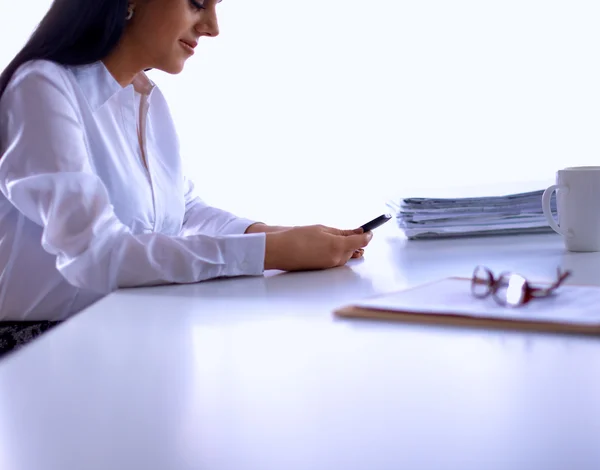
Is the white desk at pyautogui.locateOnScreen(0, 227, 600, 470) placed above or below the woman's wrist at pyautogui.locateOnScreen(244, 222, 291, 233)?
below

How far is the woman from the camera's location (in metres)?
1.24

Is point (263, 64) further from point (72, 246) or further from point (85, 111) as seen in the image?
point (72, 246)

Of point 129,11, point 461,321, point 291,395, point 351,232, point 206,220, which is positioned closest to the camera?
point 291,395

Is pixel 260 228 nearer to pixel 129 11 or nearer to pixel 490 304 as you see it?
pixel 129 11

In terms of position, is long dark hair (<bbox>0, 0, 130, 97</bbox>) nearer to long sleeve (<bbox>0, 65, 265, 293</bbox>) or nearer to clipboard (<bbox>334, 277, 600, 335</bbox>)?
long sleeve (<bbox>0, 65, 265, 293</bbox>)

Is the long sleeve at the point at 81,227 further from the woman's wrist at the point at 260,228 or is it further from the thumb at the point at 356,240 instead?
the woman's wrist at the point at 260,228

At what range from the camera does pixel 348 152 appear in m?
3.07

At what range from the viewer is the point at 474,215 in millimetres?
1536

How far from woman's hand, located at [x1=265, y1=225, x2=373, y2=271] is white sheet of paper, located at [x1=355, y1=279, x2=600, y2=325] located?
13.0 inches

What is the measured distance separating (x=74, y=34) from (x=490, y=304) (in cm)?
108

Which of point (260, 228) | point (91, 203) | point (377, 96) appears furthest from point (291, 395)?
point (377, 96)

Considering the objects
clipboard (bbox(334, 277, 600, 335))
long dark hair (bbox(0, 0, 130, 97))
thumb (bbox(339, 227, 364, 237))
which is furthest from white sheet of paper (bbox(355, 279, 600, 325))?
long dark hair (bbox(0, 0, 130, 97))

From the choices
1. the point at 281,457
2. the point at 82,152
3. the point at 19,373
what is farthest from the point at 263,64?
the point at 281,457

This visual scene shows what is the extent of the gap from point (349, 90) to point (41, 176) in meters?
1.88
